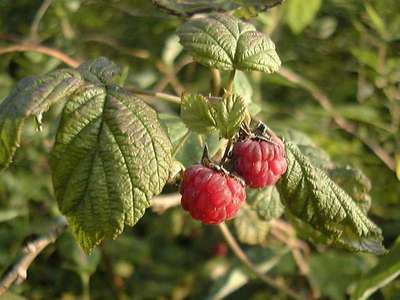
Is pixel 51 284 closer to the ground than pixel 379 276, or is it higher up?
closer to the ground

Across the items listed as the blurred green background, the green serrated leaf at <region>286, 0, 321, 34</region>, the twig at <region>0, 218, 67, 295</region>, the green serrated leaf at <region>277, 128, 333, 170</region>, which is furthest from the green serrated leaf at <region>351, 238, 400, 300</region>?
the green serrated leaf at <region>286, 0, 321, 34</region>

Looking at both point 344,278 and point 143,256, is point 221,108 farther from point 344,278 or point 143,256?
point 143,256

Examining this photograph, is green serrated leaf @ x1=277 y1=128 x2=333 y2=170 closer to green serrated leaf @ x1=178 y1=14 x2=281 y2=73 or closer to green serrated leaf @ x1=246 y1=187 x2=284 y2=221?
green serrated leaf @ x1=246 y1=187 x2=284 y2=221

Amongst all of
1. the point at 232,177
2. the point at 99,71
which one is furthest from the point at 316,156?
the point at 99,71

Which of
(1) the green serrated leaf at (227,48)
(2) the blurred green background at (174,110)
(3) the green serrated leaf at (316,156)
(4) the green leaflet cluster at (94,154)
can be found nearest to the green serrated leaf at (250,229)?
(2) the blurred green background at (174,110)

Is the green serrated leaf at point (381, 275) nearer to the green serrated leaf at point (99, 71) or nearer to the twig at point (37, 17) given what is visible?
the green serrated leaf at point (99, 71)

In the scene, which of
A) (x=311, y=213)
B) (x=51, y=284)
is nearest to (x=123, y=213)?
(x=311, y=213)
